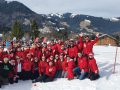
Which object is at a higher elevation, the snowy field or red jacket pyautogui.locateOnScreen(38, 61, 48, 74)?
red jacket pyautogui.locateOnScreen(38, 61, 48, 74)

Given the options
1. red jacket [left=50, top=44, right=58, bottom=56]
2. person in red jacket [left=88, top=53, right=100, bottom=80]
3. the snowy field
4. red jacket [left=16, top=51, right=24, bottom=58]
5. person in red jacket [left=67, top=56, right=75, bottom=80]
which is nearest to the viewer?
the snowy field

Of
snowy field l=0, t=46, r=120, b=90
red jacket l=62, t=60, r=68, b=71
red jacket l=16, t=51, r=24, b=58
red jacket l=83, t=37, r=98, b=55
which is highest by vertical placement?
red jacket l=83, t=37, r=98, b=55

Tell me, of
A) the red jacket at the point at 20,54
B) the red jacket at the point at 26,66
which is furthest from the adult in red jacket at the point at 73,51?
the red jacket at the point at 20,54

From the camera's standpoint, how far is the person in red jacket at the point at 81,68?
2117 centimetres

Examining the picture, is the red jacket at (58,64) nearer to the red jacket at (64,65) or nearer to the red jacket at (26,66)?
the red jacket at (64,65)

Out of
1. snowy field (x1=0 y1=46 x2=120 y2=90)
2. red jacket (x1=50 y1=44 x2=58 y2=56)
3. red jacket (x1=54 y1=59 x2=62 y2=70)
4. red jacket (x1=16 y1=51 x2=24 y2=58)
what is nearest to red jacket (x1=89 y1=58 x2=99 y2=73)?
snowy field (x1=0 y1=46 x2=120 y2=90)

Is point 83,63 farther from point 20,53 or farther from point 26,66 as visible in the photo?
point 20,53

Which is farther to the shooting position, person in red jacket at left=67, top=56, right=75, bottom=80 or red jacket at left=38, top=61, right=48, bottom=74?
red jacket at left=38, top=61, right=48, bottom=74

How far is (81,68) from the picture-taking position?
21250 millimetres

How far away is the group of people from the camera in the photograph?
21.1m

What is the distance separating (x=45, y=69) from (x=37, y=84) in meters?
1.05

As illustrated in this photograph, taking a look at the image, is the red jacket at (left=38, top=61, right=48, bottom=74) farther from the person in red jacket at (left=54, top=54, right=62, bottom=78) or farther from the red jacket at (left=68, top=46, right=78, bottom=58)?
the red jacket at (left=68, top=46, right=78, bottom=58)

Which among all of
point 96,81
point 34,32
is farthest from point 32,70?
point 34,32

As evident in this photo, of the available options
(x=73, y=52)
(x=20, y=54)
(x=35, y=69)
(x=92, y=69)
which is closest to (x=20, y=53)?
(x=20, y=54)
